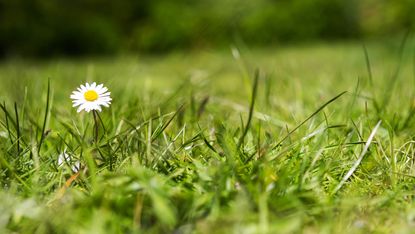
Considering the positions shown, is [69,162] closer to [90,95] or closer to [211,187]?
[90,95]

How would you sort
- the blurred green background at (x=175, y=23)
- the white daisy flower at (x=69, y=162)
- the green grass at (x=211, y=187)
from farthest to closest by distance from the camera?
the blurred green background at (x=175, y=23)
the white daisy flower at (x=69, y=162)
the green grass at (x=211, y=187)

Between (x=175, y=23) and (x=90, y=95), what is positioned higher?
(x=90, y=95)

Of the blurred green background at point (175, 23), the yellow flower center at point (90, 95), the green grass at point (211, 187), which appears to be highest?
the yellow flower center at point (90, 95)

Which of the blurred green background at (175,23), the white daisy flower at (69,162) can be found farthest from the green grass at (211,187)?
the blurred green background at (175,23)

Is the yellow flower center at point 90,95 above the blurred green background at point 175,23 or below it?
above

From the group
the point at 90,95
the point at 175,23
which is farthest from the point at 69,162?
the point at 175,23

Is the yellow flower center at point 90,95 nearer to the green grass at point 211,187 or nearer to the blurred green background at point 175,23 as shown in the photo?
the green grass at point 211,187

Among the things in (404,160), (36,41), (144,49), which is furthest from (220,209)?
(144,49)
